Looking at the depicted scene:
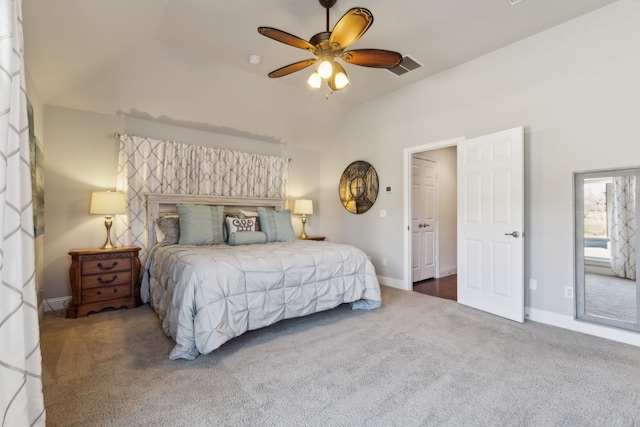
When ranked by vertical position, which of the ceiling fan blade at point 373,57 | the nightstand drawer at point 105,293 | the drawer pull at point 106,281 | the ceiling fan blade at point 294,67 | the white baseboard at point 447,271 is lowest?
the white baseboard at point 447,271

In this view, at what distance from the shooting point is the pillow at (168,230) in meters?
3.60

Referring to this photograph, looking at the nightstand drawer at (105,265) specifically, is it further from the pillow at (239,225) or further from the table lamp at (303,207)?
the table lamp at (303,207)

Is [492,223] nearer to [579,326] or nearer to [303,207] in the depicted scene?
[579,326]

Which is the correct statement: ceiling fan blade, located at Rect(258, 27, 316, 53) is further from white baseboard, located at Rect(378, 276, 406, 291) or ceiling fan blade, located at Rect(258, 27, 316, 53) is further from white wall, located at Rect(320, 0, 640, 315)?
white baseboard, located at Rect(378, 276, 406, 291)

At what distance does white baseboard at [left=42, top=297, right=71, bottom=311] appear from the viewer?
325 centimetres

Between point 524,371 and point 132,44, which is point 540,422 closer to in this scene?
point 524,371

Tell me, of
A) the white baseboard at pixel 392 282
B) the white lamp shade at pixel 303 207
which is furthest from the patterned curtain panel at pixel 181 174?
the white baseboard at pixel 392 282

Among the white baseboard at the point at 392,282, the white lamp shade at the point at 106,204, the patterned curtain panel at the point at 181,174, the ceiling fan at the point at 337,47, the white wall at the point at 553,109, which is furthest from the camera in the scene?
the white baseboard at the point at 392,282

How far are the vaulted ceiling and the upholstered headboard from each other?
3.42 feet

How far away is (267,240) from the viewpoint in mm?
3934

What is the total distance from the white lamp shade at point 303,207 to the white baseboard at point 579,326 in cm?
324

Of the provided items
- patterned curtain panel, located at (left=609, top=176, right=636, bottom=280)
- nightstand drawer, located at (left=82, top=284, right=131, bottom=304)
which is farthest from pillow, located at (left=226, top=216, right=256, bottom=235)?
patterned curtain panel, located at (left=609, top=176, right=636, bottom=280)

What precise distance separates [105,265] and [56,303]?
74 cm

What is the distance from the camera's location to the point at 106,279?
3.24m
